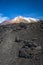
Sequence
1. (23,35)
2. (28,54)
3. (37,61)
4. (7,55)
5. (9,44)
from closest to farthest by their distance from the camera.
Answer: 1. (37,61)
2. (28,54)
3. (7,55)
4. (9,44)
5. (23,35)

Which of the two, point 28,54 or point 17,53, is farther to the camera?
point 17,53

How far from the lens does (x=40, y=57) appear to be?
1499 centimetres

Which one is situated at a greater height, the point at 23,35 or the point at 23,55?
the point at 23,35

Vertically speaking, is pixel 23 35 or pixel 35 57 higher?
pixel 23 35

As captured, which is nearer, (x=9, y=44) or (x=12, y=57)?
(x=12, y=57)

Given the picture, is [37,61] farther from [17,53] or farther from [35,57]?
[17,53]

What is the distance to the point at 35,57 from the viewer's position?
15.2 metres

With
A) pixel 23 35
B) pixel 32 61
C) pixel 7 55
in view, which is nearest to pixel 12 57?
pixel 7 55

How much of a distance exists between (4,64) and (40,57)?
12.4 ft

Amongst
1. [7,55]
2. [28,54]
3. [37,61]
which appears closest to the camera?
[37,61]

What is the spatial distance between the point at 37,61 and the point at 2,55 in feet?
15.6

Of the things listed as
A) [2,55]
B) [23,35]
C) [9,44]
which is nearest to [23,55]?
[2,55]

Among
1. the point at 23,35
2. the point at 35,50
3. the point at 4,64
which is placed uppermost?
the point at 23,35

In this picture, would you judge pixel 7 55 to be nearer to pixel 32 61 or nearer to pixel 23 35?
pixel 32 61
